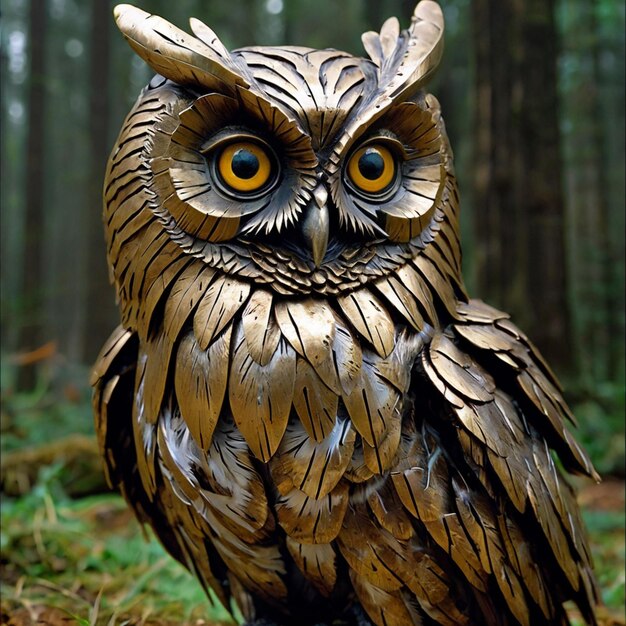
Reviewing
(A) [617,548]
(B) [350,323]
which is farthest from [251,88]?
(A) [617,548]

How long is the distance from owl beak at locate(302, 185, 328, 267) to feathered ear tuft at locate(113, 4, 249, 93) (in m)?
0.28

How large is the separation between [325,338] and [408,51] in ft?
2.41

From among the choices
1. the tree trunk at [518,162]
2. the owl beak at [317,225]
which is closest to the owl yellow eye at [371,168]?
the owl beak at [317,225]

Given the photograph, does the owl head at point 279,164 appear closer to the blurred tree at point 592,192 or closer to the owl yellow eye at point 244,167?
the owl yellow eye at point 244,167

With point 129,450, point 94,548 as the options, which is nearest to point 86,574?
point 94,548

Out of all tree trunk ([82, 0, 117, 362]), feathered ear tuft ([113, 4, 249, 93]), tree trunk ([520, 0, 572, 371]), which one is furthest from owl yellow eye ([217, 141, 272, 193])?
tree trunk ([82, 0, 117, 362])

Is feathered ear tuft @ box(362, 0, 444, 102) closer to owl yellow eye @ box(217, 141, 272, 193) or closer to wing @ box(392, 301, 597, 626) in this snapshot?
owl yellow eye @ box(217, 141, 272, 193)

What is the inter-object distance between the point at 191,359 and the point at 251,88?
24.0 inches

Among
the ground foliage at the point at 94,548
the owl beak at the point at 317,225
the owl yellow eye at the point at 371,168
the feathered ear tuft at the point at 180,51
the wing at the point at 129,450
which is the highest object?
the feathered ear tuft at the point at 180,51

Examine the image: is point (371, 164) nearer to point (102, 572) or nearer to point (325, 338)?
point (325, 338)

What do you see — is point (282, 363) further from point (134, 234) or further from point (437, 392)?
point (134, 234)

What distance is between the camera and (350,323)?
1441mm

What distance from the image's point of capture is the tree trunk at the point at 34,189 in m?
6.89

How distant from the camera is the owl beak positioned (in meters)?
1.36
